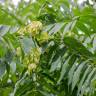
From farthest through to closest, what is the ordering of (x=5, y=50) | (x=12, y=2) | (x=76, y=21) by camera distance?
(x=12, y=2) → (x=76, y=21) → (x=5, y=50)

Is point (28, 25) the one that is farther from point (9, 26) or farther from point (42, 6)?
point (42, 6)

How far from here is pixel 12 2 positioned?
6.75ft

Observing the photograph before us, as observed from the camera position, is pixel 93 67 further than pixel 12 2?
No

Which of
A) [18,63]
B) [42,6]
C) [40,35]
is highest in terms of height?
[42,6]

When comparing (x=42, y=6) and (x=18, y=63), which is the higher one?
(x=42, y=6)

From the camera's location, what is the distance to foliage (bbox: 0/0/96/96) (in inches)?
57.7

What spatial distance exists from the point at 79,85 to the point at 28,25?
341mm

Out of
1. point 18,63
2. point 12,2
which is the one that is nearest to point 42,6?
point 12,2

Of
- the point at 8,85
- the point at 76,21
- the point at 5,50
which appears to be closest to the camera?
the point at 5,50

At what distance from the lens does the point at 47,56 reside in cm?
158

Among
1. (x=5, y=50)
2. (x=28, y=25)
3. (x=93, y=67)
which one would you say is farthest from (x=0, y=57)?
(x=93, y=67)

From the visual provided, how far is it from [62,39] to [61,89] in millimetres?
240

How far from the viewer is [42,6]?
184 cm

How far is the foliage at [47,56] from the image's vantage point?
1.47 meters
